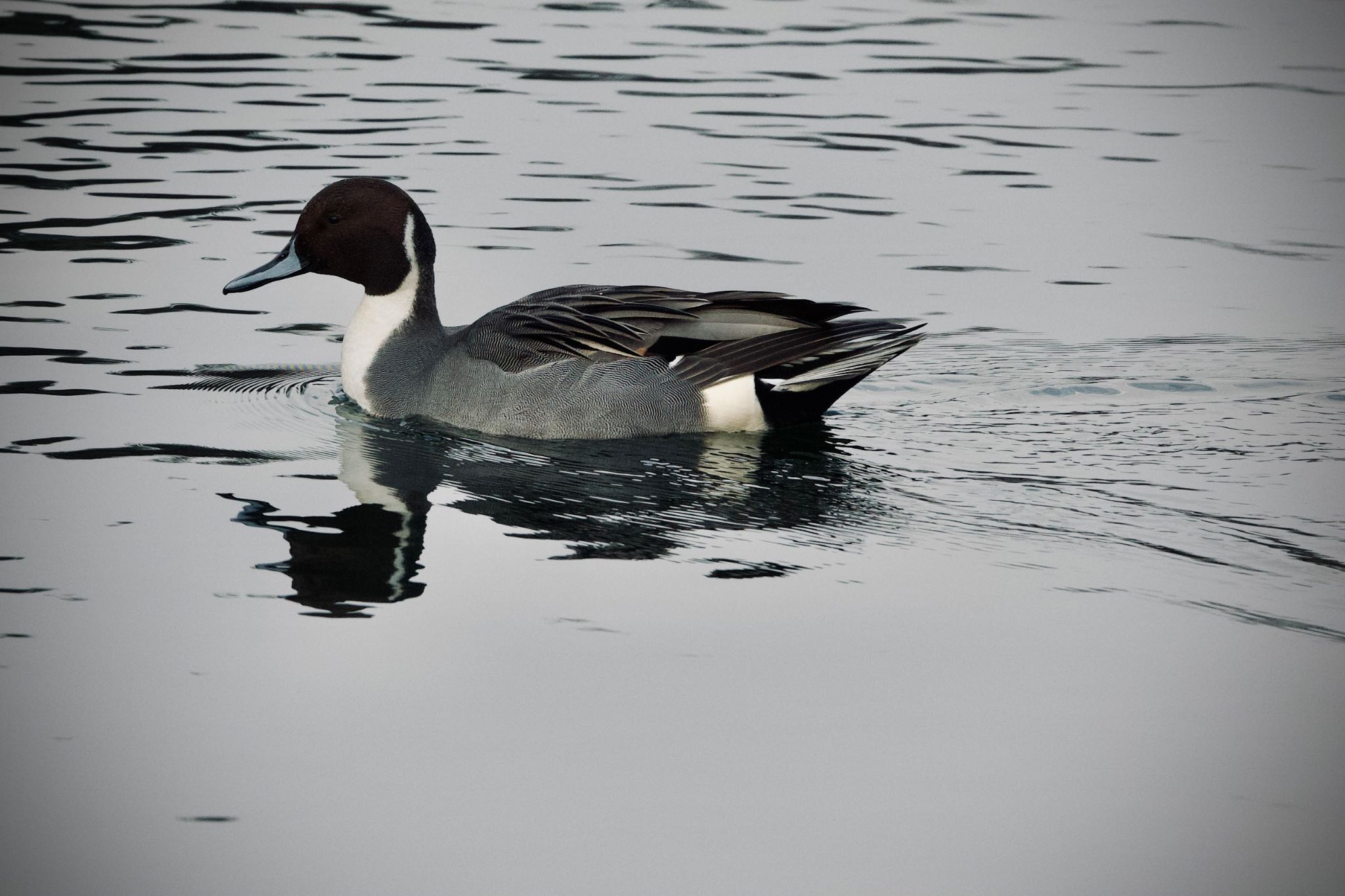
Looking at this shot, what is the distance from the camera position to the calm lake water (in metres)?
4.09

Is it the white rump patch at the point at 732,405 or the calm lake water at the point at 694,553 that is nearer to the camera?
the calm lake water at the point at 694,553

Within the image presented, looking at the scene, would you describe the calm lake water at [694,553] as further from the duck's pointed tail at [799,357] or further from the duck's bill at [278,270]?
the duck's bill at [278,270]

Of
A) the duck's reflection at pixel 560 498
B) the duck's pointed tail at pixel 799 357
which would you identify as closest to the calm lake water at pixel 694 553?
the duck's reflection at pixel 560 498

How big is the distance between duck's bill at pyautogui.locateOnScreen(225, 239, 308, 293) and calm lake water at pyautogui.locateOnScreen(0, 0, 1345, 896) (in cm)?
47

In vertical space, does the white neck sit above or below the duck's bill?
below

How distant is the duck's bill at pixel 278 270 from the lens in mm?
8031

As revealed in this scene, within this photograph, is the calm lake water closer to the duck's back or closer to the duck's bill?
the duck's back

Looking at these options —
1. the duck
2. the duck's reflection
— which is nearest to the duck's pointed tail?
the duck

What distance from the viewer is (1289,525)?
20.0 feet

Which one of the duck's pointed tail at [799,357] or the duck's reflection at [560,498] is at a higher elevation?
the duck's pointed tail at [799,357]

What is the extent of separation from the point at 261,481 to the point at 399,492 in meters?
0.55

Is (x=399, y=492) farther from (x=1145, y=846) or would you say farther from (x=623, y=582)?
(x=1145, y=846)

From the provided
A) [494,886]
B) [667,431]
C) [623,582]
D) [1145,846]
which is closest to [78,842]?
[494,886]

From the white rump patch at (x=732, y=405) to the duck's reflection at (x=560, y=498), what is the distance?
0.06 metres
